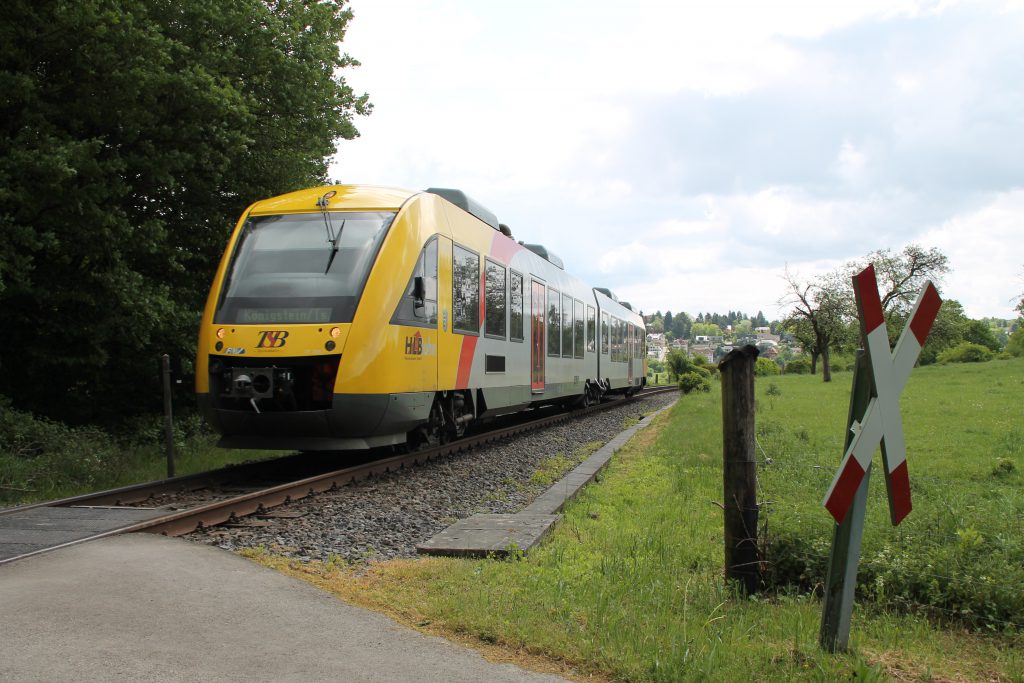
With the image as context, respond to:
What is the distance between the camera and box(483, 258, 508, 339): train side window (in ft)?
43.0

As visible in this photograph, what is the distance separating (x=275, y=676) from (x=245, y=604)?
1.10 metres

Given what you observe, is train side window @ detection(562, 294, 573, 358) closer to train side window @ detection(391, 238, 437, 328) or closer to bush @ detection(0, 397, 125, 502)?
train side window @ detection(391, 238, 437, 328)

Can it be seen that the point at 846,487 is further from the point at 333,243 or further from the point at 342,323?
the point at 333,243

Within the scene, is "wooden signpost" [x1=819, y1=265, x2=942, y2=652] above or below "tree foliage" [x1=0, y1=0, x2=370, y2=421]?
below

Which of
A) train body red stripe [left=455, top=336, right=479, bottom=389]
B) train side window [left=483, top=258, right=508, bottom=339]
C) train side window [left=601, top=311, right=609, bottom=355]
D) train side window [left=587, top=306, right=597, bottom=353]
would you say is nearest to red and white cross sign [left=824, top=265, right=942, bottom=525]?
train body red stripe [left=455, top=336, right=479, bottom=389]

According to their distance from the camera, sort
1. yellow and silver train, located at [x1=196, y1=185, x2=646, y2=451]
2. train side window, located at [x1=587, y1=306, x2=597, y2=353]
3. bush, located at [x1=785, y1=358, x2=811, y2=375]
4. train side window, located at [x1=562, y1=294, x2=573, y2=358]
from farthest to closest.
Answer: bush, located at [x1=785, y1=358, x2=811, y2=375] → train side window, located at [x1=587, y1=306, x2=597, y2=353] → train side window, located at [x1=562, y1=294, x2=573, y2=358] → yellow and silver train, located at [x1=196, y1=185, x2=646, y2=451]

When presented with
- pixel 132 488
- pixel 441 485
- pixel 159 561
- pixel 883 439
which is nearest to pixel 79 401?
pixel 132 488

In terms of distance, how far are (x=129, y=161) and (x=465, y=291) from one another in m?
6.34

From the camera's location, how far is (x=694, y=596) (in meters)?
4.83

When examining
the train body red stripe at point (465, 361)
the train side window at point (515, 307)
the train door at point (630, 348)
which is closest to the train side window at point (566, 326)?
the train side window at point (515, 307)

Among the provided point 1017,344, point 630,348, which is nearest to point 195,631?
point 630,348

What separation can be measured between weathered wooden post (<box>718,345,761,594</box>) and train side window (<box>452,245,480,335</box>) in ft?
23.1

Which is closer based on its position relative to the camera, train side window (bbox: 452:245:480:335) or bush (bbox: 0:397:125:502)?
bush (bbox: 0:397:125:502)

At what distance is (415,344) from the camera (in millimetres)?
10227
